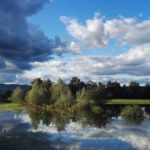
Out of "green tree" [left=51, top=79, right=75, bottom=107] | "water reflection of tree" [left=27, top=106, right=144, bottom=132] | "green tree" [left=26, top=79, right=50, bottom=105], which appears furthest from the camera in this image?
"green tree" [left=26, top=79, right=50, bottom=105]

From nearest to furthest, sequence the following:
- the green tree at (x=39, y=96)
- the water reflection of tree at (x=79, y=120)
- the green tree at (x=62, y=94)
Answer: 1. the water reflection of tree at (x=79, y=120)
2. the green tree at (x=62, y=94)
3. the green tree at (x=39, y=96)

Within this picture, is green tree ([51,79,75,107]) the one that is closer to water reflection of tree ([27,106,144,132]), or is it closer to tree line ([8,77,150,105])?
tree line ([8,77,150,105])

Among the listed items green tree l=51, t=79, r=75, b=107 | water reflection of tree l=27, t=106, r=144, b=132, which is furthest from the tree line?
water reflection of tree l=27, t=106, r=144, b=132

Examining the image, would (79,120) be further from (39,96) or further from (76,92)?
(39,96)

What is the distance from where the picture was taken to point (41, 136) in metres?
41.0

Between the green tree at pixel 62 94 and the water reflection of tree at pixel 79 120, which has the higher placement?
the green tree at pixel 62 94

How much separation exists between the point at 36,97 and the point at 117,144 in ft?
257

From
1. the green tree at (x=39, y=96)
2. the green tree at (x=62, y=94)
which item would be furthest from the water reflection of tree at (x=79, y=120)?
the green tree at (x=39, y=96)

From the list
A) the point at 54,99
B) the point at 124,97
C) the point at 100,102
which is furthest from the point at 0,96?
the point at 100,102

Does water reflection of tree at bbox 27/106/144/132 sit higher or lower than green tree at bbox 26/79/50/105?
lower

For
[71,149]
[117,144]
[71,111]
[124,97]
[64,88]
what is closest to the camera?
[71,149]

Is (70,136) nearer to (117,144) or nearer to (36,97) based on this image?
(117,144)

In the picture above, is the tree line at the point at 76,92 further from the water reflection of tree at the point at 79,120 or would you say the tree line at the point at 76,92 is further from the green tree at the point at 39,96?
the water reflection of tree at the point at 79,120

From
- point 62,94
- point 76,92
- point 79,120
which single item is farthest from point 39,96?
point 79,120
